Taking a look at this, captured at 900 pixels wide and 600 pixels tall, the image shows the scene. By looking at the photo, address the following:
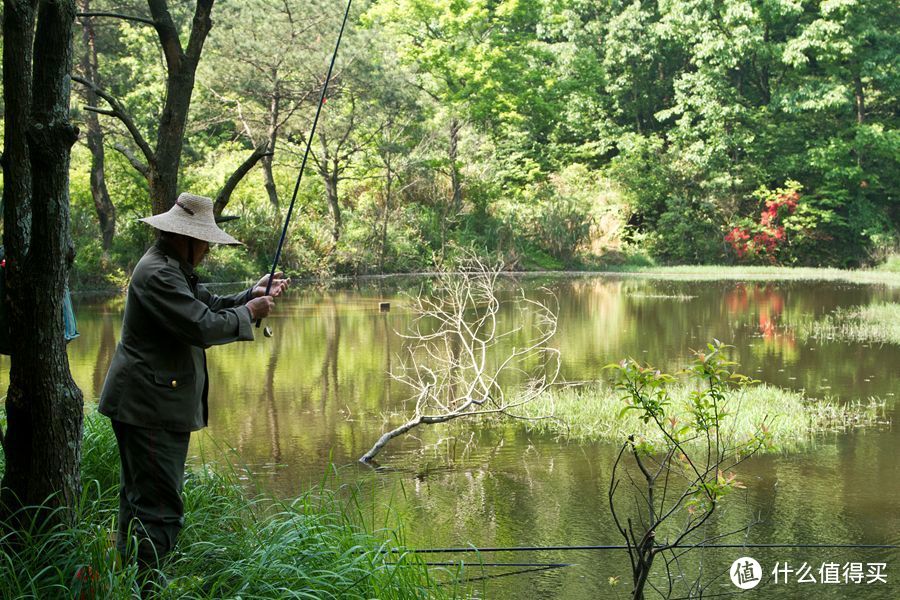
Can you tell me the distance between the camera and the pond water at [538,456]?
5727 millimetres

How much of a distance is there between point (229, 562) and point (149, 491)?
0.40 metres

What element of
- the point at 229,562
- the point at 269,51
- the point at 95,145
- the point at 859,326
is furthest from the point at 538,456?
the point at 269,51

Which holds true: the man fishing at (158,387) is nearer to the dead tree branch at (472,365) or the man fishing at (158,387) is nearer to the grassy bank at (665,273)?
the dead tree branch at (472,365)

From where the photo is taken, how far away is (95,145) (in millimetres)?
21266

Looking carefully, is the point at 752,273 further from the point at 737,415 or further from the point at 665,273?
the point at 737,415

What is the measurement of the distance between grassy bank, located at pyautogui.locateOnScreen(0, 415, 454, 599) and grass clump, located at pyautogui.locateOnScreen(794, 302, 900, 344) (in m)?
11.5

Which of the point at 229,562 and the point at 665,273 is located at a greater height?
the point at 665,273

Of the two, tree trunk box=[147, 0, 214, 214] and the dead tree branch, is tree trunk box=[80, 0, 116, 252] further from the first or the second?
tree trunk box=[147, 0, 214, 214]

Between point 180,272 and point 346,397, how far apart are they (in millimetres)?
7185

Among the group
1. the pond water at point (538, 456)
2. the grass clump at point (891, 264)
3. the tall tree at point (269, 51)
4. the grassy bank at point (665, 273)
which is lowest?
the pond water at point (538, 456)

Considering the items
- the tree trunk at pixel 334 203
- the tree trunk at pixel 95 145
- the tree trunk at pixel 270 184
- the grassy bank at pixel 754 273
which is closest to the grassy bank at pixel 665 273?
the grassy bank at pixel 754 273

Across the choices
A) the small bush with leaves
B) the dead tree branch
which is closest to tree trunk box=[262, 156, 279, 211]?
the dead tree branch

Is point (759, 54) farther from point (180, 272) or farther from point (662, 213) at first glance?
point (180, 272)

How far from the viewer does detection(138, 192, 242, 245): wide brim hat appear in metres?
3.51
